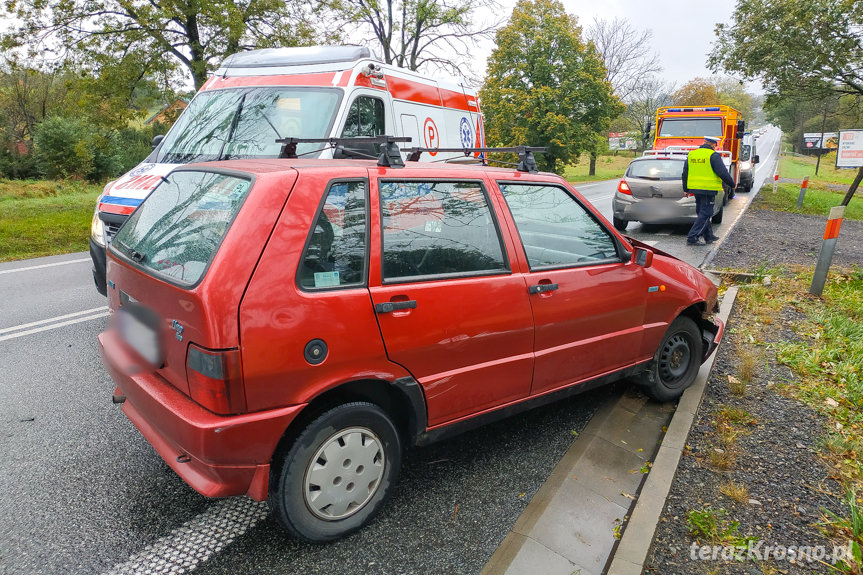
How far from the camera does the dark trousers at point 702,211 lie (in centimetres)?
1034

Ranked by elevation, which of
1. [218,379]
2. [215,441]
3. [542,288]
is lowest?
[215,441]

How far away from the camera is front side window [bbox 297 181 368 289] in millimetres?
2402

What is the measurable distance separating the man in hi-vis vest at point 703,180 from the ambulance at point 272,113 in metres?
5.96

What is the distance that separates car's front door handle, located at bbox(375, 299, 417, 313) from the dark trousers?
935cm

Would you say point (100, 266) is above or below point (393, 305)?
below

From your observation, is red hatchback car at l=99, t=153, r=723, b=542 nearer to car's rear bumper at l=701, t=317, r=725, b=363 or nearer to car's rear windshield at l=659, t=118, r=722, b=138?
car's rear bumper at l=701, t=317, r=725, b=363

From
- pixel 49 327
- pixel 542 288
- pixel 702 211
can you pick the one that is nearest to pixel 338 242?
pixel 542 288

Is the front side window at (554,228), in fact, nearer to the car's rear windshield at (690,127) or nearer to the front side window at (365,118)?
the front side window at (365,118)

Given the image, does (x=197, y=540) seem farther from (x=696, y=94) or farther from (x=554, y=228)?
(x=696, y=94)

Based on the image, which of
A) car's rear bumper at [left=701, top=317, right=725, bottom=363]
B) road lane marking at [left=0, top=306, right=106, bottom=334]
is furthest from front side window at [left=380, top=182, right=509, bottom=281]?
road lane marking at [left=0, top=306, right=106, bottom=334]

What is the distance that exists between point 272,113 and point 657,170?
873cm

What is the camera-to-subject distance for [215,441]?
7.18 feet

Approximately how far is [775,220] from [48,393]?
51.7 ft

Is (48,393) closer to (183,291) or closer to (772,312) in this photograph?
(183,291)
